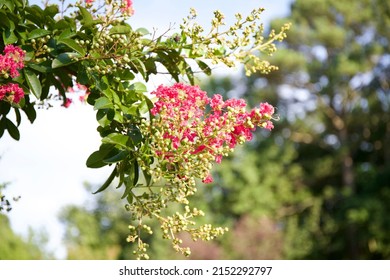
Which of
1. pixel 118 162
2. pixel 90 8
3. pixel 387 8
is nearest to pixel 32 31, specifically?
pixel 90 8

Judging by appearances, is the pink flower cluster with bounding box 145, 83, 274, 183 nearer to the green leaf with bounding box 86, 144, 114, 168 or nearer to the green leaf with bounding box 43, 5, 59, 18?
the green leaf with bounding box 86, 144, 114, 168

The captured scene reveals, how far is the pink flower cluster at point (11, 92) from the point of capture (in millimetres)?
1767

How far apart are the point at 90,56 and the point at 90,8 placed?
294mm

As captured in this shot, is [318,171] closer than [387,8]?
No

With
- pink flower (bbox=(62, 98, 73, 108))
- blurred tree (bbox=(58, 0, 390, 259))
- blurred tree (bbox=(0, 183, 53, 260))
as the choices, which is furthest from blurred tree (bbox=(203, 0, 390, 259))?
pink flower (bbox=(62, 98, 73, 108))

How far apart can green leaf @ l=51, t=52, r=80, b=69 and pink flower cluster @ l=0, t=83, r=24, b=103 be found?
12 centimetres

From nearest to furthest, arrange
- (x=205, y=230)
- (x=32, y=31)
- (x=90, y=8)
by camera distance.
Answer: (x=205, y=230) < (x=32, y=31) < (x=90, y=8)

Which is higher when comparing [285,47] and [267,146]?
[285,47]

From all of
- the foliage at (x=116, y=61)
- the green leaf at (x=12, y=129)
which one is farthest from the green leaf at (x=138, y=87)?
the green leaf at (x=12, y=129)

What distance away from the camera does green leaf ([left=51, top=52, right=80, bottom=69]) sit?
70.1 inches

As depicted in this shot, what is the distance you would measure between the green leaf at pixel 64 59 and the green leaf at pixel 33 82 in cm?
8

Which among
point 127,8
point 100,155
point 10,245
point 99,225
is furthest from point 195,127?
point 99,225
